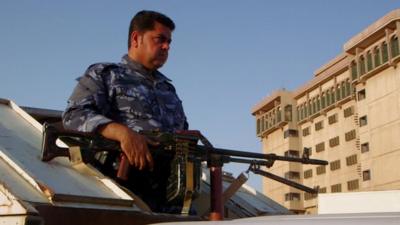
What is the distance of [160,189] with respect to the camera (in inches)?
124

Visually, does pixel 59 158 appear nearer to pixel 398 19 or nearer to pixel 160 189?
pixel 160 189

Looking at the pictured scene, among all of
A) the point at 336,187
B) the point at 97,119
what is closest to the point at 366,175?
the point at 336,187

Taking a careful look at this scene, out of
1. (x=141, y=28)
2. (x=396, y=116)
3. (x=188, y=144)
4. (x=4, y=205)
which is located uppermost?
(x=396, y=116)

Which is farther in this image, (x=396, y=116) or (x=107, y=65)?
(x=396, y=116)

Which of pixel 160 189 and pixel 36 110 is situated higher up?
pixel 36 110

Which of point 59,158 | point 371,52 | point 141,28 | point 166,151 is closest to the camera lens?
point 59,158

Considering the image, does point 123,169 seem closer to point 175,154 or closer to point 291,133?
point 175,154

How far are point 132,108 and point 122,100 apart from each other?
2.9 inches

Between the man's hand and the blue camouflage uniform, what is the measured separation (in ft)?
0.25

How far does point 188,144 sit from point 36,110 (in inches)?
74.4

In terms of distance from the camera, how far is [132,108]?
3375 millimetres

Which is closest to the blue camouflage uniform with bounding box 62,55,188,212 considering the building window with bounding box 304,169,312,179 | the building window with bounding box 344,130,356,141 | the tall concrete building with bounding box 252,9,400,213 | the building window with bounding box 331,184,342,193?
the tall concrete building with bounding box 252,9,400,213

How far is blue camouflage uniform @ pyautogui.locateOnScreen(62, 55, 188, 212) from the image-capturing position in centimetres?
306

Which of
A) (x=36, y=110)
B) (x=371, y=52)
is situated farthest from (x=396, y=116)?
(x=36, y=110)
